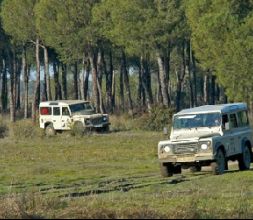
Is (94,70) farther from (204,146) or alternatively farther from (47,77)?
(204,146)

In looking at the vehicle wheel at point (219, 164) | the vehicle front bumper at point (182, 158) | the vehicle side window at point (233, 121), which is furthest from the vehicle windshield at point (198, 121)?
the vehicle front bumper at point (182, 158)

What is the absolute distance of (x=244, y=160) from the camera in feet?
83.7

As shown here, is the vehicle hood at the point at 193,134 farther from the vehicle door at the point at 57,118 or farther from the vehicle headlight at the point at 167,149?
the vehicle door at the point at 57,118

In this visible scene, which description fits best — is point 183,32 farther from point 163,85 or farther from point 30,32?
point 30,32

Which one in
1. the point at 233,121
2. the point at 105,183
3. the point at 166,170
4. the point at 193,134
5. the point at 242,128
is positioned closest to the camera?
the point at 105,183

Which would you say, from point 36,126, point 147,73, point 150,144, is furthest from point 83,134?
point 147,73

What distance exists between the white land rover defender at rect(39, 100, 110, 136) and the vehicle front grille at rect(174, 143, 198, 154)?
23.9 m

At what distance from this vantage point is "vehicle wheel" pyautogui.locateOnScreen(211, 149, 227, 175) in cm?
2381

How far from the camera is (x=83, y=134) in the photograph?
157 feet

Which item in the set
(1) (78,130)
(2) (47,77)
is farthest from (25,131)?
(2) (47,77)

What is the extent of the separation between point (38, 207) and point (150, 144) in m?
26.9

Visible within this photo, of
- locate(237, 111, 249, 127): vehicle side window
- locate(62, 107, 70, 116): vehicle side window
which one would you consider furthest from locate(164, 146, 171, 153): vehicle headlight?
locate(62, 107, 70, 116): vehicle side window

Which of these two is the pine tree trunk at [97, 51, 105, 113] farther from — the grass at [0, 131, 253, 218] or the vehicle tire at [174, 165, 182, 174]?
the vehicle tire at [174, 165, 182, 174]

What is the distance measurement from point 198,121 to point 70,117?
2544 cm
